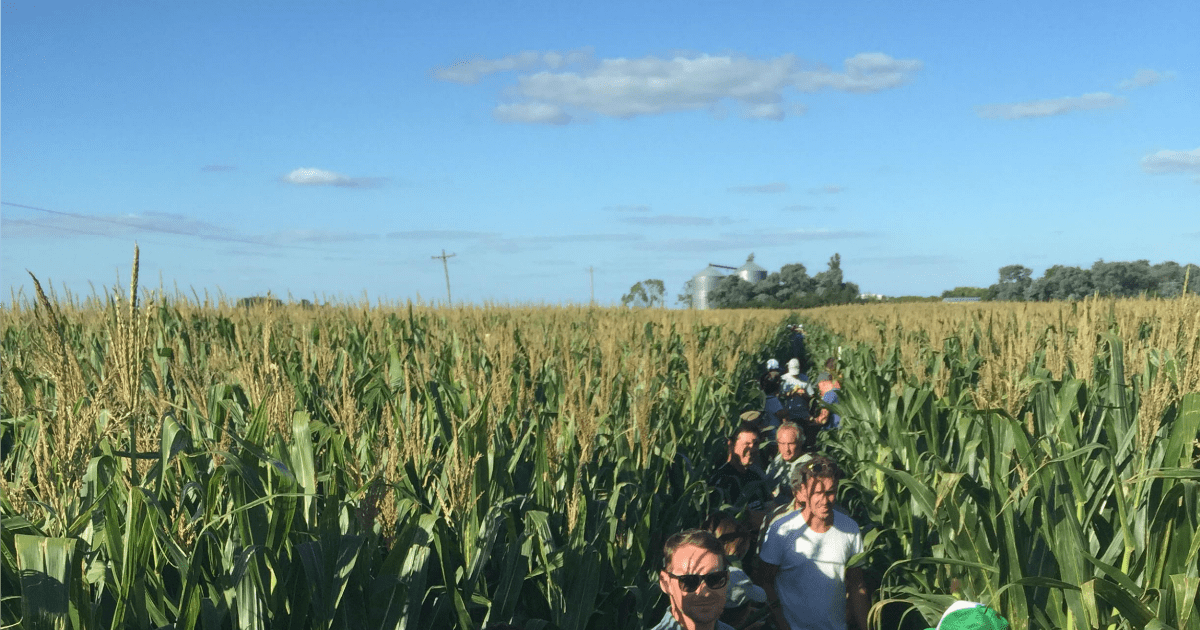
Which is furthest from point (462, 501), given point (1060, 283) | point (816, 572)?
point (1060, 283)

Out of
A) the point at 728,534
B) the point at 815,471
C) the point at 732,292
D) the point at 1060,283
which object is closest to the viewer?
the point at 815,471

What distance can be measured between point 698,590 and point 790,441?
3.30 metres

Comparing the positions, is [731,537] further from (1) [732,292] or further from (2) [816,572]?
(1) [732,292]

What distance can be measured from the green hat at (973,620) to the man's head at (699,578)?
35.5 inches

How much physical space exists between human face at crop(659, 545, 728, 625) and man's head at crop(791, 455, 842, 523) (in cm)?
136

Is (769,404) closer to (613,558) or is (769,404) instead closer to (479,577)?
(613,558)

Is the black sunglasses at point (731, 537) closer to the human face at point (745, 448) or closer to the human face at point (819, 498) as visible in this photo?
the human face at point (819, 498)

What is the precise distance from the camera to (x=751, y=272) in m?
88.6

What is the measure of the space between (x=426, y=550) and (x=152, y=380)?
311 cm

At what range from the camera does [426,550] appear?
8.24 ft

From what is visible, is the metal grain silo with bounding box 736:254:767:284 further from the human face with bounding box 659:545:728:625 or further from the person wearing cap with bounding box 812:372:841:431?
the human face with bounding box 659:545:728:625

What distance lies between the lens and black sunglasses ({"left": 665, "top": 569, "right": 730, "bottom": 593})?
3.36 m

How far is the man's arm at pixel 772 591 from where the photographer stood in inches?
187

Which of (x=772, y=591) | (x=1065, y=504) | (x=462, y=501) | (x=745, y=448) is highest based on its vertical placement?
(x=462, y=501)
